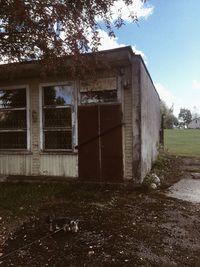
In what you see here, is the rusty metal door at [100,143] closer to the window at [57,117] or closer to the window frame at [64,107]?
the window frame at [64,107]

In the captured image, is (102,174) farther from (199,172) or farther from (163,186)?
(199,172)

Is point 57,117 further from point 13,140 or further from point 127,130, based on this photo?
point 127,130

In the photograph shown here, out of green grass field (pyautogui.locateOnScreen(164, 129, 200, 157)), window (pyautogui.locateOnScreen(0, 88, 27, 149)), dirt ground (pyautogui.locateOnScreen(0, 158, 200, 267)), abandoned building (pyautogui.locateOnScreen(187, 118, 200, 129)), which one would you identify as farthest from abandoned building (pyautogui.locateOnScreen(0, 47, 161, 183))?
abandoned building (pyautogui.locateOnScreen(187, 118, 200, 129))

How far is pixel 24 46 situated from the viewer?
6.67 m

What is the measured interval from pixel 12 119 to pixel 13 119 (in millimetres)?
38

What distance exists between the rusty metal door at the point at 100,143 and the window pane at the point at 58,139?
386 mm

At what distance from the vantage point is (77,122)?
A: 29.8 ft

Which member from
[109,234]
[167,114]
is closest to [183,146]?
[109,234]

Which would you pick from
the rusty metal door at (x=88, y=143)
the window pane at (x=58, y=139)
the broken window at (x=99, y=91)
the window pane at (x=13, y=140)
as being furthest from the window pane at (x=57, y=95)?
the window pane at (x=13, y=140)

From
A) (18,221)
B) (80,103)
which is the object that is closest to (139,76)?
(80,103)

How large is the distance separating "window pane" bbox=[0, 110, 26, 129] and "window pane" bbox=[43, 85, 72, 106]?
89 centimetres

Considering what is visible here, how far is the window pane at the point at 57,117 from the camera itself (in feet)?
30.4

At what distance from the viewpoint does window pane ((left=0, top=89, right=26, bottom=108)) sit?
980cm

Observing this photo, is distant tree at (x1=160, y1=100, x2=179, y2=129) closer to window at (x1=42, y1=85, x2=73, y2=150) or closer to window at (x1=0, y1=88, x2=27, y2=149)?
window at (x1=0, y1=88, x2=27, y2=149)
